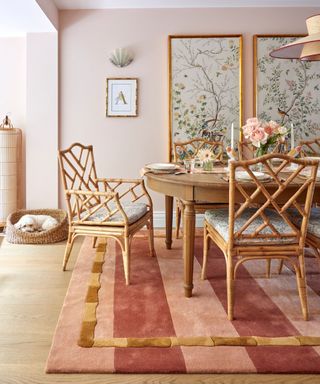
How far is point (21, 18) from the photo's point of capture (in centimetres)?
383

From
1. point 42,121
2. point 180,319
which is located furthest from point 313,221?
point 42,121

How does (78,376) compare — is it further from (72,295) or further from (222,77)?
(222,77)

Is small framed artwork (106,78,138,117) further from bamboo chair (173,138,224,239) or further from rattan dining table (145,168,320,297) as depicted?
rattan dining table (145,168,320,297)

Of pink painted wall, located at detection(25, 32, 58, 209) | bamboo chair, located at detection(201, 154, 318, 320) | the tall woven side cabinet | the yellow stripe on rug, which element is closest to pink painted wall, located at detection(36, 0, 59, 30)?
pink painted wall, located at detection(25, 32, 58, 209)

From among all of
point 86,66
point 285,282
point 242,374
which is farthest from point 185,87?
point 242,374

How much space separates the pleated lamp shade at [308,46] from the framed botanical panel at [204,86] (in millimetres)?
1544

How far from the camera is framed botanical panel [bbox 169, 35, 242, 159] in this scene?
434 centimetres

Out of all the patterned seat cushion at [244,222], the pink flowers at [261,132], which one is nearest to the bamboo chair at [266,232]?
the patterned seat cushion at [244,222]

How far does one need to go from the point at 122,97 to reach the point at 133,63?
1.18 ft

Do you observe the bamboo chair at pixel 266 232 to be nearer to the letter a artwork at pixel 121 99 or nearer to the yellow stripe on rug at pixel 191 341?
the yellow stripe on rug at pixel 191 341

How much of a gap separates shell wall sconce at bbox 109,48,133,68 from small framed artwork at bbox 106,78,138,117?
16 centimetres

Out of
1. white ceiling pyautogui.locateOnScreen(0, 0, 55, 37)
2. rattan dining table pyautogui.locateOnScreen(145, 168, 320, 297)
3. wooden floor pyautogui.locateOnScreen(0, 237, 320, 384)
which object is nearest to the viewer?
wooden floor pyautogui.locateOnScreen(0, 237, 320, 384)

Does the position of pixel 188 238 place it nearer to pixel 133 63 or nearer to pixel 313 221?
pixel 313 221

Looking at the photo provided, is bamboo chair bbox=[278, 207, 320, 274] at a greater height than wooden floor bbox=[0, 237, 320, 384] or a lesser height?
greater
